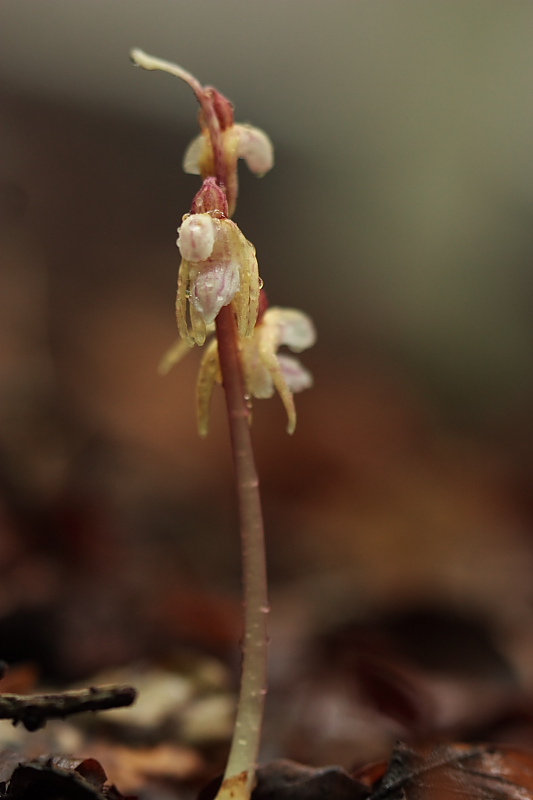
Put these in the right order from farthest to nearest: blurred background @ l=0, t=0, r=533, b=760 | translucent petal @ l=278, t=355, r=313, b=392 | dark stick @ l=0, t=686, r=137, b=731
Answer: blurred background @ l=0, t=0, r=533, b=760 < translucent petal @ l=278, t=355, r=313, b=392 < dark stick @ l=0, t=686, r=137, b=731

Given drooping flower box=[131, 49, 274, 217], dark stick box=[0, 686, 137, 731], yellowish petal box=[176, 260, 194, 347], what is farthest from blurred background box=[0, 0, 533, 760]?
drooping flower box=[131, 49, 274, 217]

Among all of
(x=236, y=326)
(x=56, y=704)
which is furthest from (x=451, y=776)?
(x=236, y=326)

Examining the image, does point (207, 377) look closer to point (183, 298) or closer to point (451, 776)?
point (183, 298)

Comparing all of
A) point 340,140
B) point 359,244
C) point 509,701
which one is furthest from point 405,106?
point 509,701

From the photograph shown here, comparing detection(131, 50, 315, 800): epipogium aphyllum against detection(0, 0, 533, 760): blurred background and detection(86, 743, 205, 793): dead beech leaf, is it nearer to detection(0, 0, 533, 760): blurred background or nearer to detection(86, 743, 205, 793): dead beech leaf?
detection(86, 743, 205, 793): dead beech leaf

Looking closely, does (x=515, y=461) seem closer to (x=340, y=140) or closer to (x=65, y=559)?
(x=65, y=559)

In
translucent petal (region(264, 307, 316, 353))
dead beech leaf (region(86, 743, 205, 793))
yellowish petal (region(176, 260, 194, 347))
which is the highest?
yellowish petal (region(176, 260, 194, 347))
